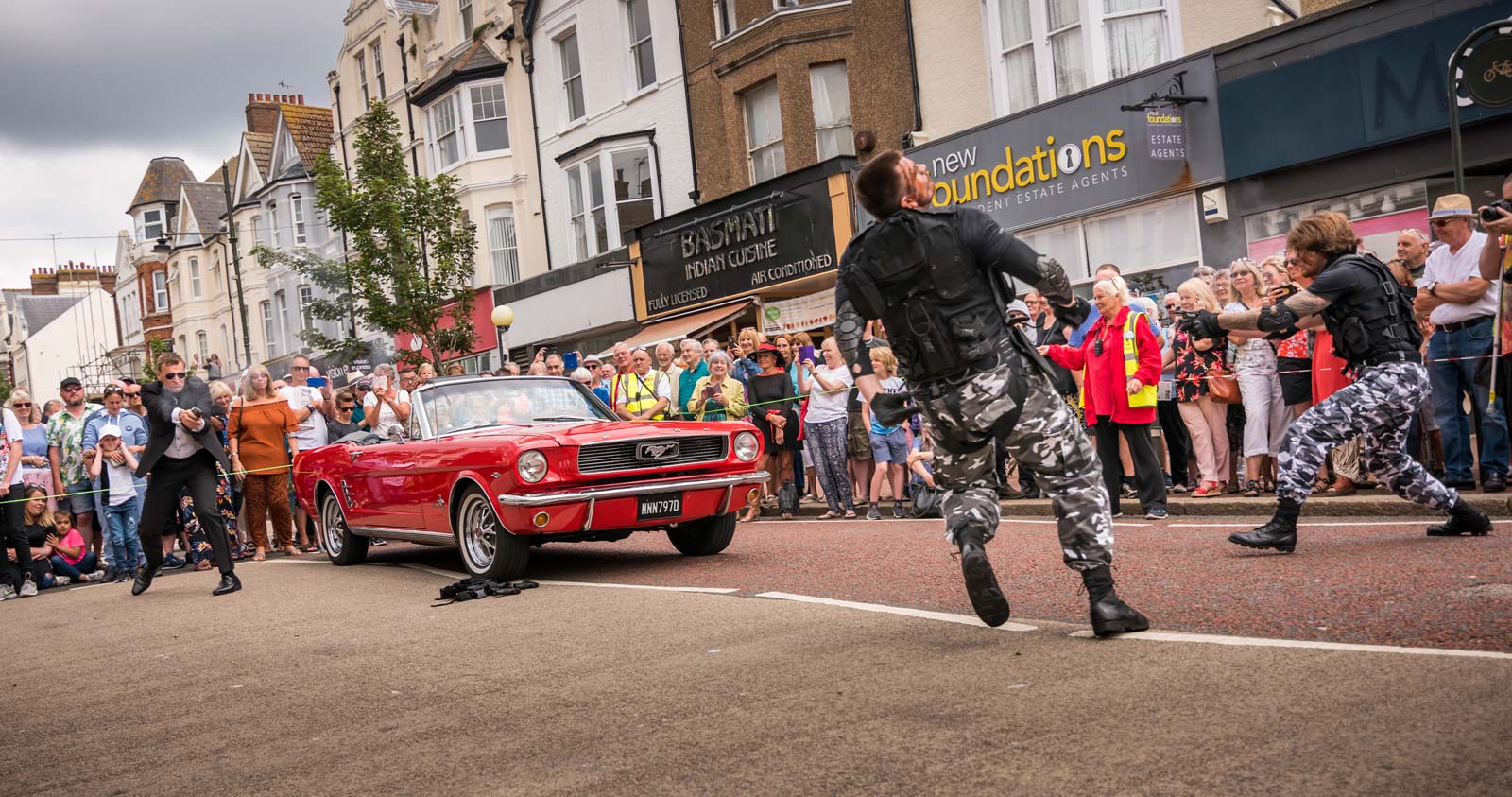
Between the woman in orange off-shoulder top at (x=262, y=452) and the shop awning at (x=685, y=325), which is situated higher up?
the shop awning at (x=685, y=325)

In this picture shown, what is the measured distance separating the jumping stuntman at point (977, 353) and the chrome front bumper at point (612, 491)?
3856 millimetres

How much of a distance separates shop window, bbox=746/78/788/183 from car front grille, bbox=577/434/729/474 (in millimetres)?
15593

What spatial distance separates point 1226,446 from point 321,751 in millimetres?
8959

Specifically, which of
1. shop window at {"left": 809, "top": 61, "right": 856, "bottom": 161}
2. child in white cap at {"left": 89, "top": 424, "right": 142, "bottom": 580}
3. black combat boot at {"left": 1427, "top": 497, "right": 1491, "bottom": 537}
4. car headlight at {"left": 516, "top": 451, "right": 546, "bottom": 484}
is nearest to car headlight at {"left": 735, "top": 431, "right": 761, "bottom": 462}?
car headlight at {"left": 516, "top": 451, "right": 546, "bottom": 484}

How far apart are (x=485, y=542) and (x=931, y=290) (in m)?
5.18

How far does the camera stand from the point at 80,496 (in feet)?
49.5

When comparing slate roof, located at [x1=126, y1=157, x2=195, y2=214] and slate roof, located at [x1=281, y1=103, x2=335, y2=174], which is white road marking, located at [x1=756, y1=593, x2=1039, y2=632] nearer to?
slate roof, located at [x1=281, y1=103, x2=335, y2=174]

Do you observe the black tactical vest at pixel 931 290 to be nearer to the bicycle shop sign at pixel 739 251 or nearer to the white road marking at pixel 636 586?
the white road marking at pixel 636 586

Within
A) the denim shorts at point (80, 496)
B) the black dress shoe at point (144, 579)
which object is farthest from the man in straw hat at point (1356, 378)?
the denim shorts at point (80, 496)

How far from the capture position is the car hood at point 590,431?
919cm

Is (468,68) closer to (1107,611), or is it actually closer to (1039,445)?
(1039,445)

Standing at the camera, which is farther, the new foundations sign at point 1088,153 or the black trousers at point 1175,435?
the new foundations sign at point 1088,153

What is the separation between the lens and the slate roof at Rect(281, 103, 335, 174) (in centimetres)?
4906

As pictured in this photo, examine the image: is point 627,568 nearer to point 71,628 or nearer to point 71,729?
point 71,628
